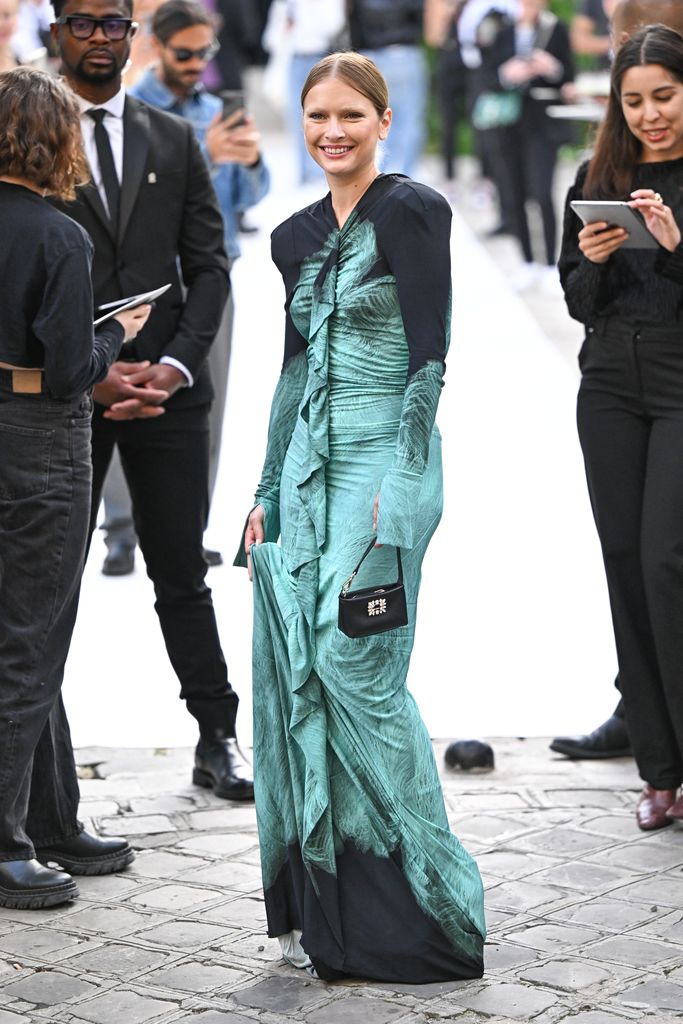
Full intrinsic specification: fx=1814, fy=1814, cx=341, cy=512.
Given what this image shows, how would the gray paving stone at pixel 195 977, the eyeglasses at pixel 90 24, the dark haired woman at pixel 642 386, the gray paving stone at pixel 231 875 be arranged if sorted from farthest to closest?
1. the eyeglasses at pixel 90 24
2. the dark haired woman at pixel 642 386
3. the gray paving stone at pixel 231 875
4. the gray paving stone at pixel 195 977

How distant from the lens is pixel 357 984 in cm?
426

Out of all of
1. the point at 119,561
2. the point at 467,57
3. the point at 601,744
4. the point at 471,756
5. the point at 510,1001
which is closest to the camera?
the point at 510,1001

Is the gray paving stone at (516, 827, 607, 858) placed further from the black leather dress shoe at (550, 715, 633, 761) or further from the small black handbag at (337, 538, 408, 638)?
the small black handbag at (337, 538, 408, 638)

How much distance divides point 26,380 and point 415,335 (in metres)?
1.13

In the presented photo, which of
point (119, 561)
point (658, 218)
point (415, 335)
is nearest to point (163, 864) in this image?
point (415, 335)

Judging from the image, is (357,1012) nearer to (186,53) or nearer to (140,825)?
(140,825)

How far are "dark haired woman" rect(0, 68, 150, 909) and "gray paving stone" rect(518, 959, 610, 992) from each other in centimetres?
131

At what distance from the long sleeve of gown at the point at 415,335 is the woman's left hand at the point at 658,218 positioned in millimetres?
1083

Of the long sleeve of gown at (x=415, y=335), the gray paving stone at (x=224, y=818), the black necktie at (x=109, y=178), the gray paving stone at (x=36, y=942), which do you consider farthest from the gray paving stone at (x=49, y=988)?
the black necktie at (x=109, y=178)

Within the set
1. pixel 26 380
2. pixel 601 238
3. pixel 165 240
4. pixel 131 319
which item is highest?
pixel 165 240

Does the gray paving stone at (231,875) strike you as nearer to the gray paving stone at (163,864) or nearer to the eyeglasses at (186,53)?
the gray paving stone at (163,864)

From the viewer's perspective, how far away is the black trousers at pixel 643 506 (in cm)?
521

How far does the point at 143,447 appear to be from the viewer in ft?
18.4

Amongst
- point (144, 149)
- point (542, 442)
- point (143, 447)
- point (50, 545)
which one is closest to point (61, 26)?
point (144, 149)
